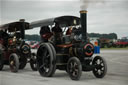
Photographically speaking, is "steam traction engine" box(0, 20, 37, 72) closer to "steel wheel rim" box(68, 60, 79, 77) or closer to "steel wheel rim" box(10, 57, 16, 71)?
"steel wheel rim" box(10, 57, 16, 71)

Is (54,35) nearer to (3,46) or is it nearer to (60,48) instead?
(60,48)

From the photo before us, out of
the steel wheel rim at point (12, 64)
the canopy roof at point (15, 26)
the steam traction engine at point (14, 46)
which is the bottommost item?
the steel wheel rim at point (12, 64)

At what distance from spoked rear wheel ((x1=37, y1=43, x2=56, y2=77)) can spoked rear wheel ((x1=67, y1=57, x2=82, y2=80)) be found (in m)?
0.64

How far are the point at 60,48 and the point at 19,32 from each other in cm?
358

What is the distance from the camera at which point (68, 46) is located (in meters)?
8.13

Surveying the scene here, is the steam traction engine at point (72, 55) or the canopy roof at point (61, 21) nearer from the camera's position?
the steam traction engine at point (72, 55)

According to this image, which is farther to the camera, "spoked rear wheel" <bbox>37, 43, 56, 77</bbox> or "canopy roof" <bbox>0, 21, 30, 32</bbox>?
"canopy roof" <bbox>0, 21, 30, 32</bbox>

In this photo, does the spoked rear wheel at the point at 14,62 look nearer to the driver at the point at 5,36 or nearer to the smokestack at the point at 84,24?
the driver at the point at 5,36

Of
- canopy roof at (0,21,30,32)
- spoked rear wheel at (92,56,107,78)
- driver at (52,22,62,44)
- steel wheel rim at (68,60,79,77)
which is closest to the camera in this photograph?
steel wheel rim at (68,60,79,77)

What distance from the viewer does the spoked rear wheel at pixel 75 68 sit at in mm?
7137

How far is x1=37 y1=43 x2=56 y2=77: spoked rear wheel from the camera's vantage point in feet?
26.0

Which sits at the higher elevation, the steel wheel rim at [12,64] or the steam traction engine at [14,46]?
Answer: the steam traction engine at [14,46]

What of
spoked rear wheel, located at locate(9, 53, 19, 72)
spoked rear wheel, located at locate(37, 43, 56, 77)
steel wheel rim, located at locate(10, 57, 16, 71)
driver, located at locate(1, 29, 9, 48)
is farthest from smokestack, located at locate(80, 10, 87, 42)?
driver, located at locate(1, 29, 9, 48)

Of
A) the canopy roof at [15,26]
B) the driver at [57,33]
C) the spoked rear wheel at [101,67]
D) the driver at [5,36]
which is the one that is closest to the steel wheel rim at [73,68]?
the spoked rear wheel at [101,67]
